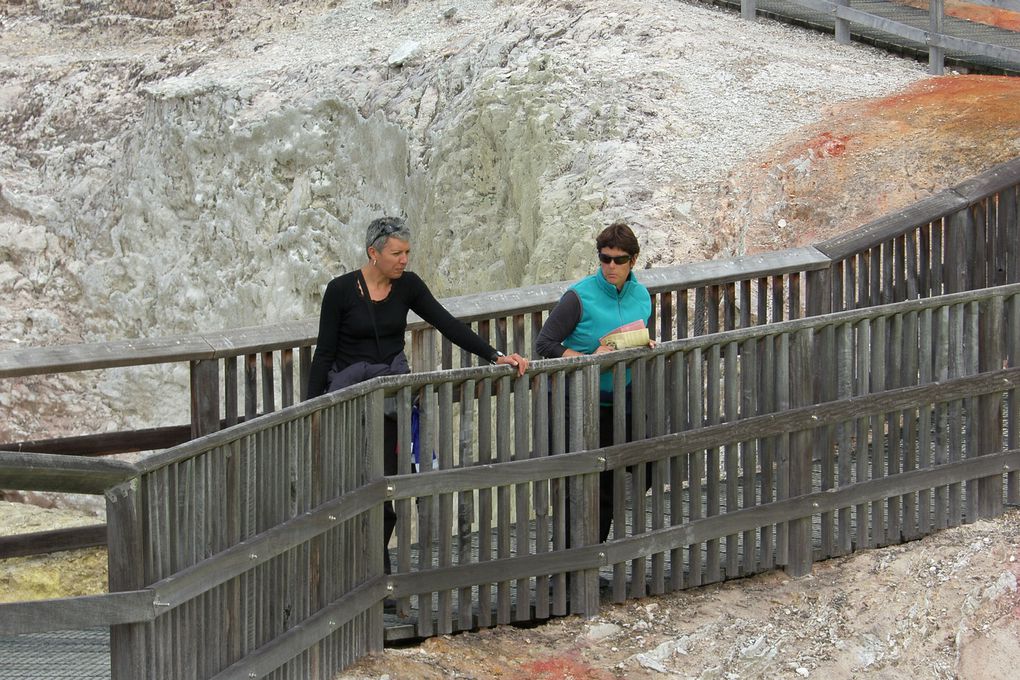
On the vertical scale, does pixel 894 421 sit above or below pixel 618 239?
below

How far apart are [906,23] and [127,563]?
14137 mm

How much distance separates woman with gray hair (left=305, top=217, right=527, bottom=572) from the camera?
6207 mm

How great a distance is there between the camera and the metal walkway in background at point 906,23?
16812 mm

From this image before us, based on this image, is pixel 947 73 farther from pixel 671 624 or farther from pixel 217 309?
pixel 671 624

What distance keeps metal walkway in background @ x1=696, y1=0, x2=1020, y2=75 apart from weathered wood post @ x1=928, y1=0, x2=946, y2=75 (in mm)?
213

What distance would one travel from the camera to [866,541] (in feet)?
24.6

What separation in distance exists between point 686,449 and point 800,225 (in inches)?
250

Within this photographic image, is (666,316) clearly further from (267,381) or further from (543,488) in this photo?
(267,381)

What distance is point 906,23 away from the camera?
16.9m

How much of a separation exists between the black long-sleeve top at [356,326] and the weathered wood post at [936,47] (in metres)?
11.3

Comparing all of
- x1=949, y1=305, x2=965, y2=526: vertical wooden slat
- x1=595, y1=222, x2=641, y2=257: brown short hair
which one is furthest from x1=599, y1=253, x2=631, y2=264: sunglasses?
x1=949, y1=305, x2=965, y2=526: vertical wooden slat

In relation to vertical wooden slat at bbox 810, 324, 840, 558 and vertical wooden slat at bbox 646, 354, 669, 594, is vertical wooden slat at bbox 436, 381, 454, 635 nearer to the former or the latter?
vertical wooden slat at bbox 646, 354, 669, 594

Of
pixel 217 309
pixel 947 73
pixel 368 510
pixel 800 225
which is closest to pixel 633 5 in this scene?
pixel 947 73

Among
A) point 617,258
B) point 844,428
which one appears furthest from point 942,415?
point 617,258
